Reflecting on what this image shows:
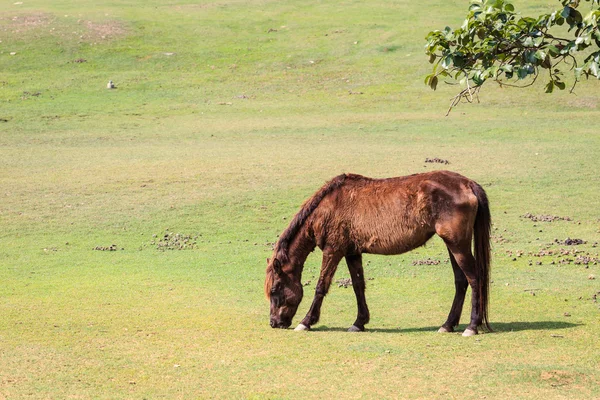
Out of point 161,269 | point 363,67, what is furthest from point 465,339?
point 363,67

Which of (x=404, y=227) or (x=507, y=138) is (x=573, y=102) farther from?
(x=404, y=227)

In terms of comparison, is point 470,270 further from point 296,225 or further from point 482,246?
point 296,225

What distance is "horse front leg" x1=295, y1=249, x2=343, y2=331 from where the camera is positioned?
1019 cm

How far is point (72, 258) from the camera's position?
1458 centimetres

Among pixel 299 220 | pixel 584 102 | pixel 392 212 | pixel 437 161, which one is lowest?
pixel 584 102

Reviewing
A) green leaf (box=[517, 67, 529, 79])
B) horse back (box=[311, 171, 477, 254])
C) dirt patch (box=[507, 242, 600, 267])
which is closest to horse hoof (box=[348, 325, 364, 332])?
horse back (box=[311, 171, 477, 254])

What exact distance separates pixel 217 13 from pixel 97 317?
3265 cm

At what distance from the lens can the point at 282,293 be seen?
1039 centimetres

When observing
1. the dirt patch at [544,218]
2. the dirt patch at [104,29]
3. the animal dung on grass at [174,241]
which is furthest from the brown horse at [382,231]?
the dirt patch at [104,29]

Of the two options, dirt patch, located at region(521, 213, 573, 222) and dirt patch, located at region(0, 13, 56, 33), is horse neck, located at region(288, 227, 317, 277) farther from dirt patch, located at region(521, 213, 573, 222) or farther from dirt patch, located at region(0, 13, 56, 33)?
dirt patch, located at region(0, 13, 56, 33)

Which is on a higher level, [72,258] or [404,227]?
[404,227]

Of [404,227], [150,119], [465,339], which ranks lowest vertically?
[150,119]

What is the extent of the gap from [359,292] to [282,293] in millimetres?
921

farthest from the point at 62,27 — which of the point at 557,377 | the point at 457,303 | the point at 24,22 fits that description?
the point at 557,377
